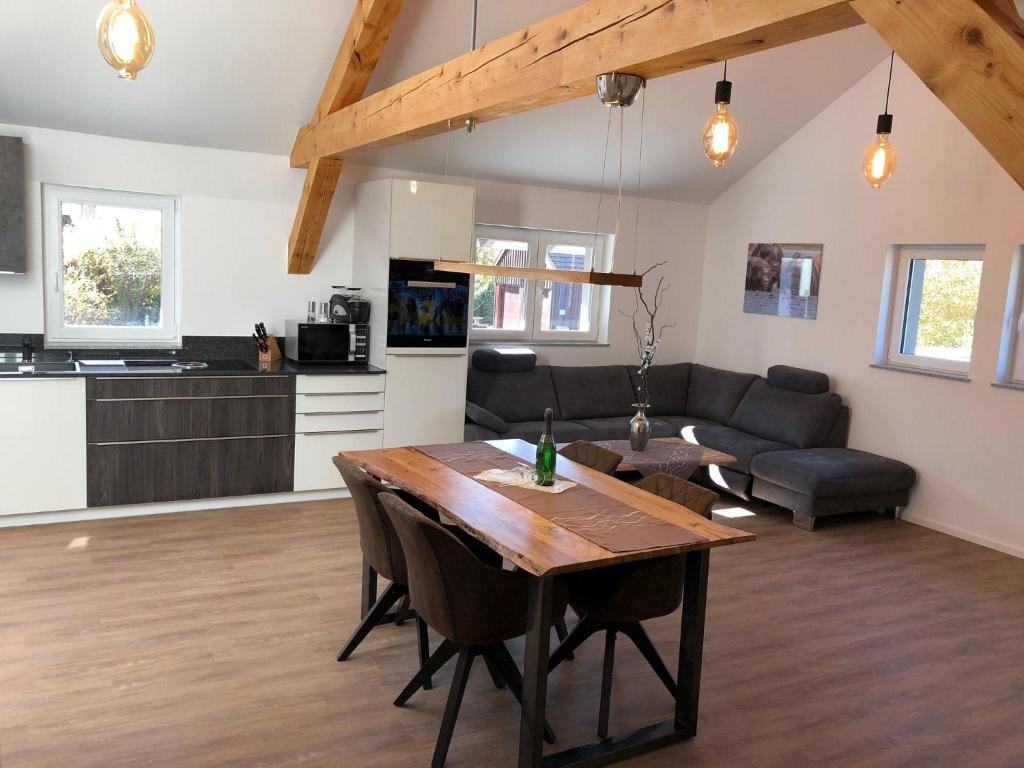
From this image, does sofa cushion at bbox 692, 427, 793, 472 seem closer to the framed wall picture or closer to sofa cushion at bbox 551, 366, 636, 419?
sofa cushion at bbox 551, 366, 636, 419

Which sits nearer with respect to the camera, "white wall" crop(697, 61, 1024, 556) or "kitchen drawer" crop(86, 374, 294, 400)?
"kitchen drawer" crop(86, 374, 294, 400)

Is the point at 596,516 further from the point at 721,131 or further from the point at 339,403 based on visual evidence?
the point at 339,403

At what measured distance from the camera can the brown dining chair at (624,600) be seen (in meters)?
2.94

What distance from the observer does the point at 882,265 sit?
5805 millimetres

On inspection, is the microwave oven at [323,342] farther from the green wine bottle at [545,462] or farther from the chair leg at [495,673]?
the chair leg at [495,673]

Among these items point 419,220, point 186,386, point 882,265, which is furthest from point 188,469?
point 882,265

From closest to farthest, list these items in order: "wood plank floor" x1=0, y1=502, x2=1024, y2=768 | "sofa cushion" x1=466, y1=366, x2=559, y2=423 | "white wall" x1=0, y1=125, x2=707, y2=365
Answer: "wood plank floor" x1=0, y1=502, x2=1024, y2=768 < "white wall" x1=0, y1=125, x2=707, y2=365 < "sofa cushion" x1=466, y1=366, x2=559, y2=423

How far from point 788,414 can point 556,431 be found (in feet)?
5.54

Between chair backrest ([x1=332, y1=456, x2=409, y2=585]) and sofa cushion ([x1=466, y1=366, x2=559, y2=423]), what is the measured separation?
9.54 feet

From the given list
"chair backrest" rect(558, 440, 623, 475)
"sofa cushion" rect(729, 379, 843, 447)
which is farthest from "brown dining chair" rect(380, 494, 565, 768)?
"sofa cushion" rect(729, 379, 843, 447)

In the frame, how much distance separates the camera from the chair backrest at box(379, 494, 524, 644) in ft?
8.70

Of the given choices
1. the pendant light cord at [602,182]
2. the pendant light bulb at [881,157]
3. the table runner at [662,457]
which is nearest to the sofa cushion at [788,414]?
the table runner at [662,457]

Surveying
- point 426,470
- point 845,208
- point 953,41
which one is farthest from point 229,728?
point 845,208

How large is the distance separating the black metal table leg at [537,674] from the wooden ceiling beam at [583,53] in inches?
64.6
